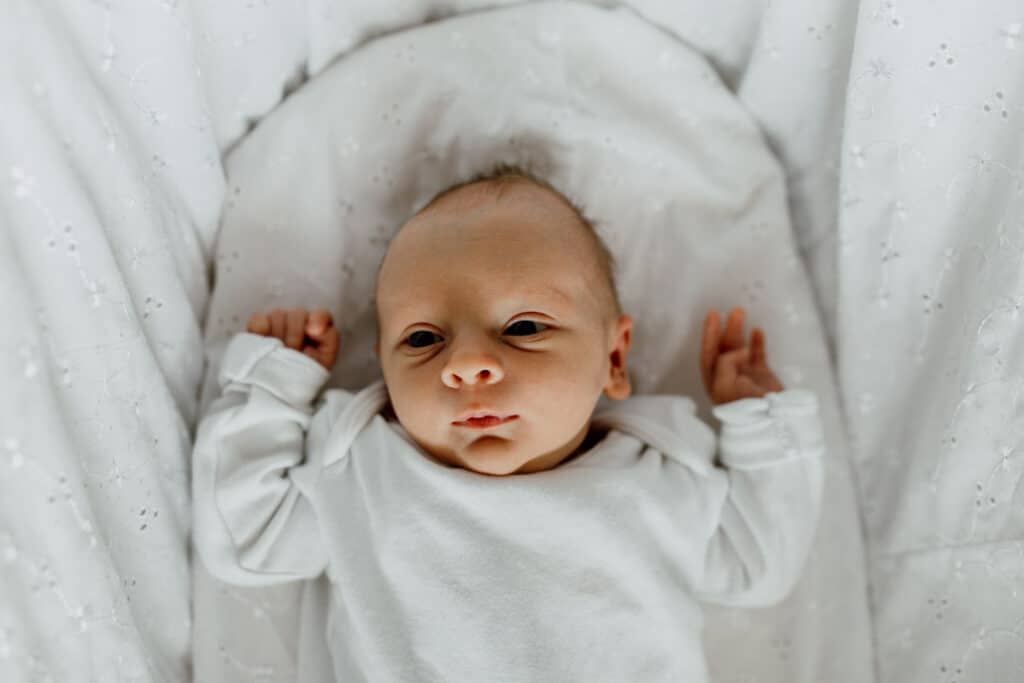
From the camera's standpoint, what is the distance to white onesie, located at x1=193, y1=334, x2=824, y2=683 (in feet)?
4.35

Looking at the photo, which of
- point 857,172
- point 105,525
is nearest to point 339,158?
point 105,525

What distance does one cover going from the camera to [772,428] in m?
1.47

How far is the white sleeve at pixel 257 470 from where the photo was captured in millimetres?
1380

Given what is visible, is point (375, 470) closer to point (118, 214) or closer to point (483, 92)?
point (118, 214)

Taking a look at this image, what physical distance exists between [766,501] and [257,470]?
660mm

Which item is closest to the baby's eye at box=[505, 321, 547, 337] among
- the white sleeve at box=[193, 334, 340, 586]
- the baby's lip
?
the baby's lip

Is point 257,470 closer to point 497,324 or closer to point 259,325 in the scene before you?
point 259,325

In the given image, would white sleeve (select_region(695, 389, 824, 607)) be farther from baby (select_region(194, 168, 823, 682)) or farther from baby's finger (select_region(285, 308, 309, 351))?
baby's finger (select_region(285, 308, 309, 351))

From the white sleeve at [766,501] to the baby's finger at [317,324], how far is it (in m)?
0.55

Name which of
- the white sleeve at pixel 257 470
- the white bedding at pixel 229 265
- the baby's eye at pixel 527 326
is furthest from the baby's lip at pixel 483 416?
the white bedding at pixel 229 265

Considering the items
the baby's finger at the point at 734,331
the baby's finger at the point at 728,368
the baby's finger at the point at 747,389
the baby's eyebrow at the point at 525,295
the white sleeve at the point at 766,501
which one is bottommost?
the white sleeve at the point at 766,501

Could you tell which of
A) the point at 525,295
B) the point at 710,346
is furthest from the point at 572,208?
the point at 710,346

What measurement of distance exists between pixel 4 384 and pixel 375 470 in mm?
452

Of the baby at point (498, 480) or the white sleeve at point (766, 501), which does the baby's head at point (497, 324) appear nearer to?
the baby at point (498, 480)
